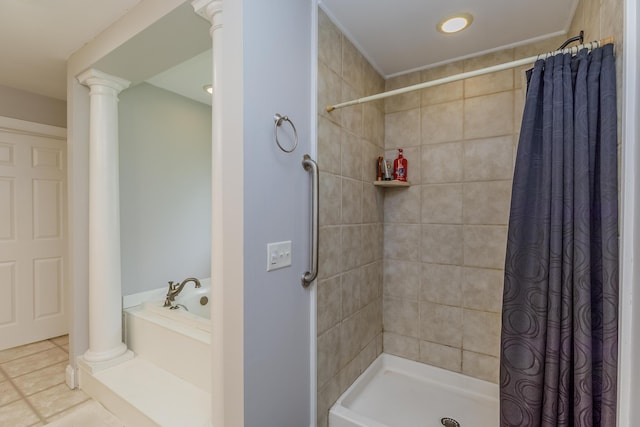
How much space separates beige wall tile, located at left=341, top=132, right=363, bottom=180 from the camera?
67.8 inches

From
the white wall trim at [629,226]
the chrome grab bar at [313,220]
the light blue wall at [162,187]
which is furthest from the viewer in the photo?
the light blue wall at [162,187]

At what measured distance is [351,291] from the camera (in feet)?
5.91

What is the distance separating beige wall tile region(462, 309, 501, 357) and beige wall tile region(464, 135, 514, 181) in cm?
89

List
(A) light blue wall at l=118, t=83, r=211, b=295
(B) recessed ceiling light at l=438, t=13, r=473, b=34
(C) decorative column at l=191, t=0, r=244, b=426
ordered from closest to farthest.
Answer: (C) decorative column at l=191, t=0, r=244, b=426
(B) recessed ceiling light at l=438, t=13, r=473, b=34
(A) light blue wall at l=118, t=83, r=211, b=295

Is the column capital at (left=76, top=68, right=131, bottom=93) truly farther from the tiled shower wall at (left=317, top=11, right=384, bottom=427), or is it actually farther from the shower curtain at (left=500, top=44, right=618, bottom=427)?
the shower curtain at (left=500, top=44, right=618, bottom=427)

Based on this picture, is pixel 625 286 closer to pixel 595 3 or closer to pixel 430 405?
pixel 595 3

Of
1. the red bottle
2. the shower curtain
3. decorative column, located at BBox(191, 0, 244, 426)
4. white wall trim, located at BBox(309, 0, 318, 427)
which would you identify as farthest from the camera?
the red bottle

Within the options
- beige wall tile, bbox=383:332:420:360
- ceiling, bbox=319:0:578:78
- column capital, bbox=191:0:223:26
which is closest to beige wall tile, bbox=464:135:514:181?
ceiling, bbox=319:0:578:78

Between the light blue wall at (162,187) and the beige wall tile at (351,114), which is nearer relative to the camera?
the beige wall tile at (351,114)

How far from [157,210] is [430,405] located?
2.59 meters

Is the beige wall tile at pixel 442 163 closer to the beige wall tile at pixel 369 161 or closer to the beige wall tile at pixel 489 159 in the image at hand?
the beige wall tile at pixel 489 159

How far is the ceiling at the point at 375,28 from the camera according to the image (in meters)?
1.52

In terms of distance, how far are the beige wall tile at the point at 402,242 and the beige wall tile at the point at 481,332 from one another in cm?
51

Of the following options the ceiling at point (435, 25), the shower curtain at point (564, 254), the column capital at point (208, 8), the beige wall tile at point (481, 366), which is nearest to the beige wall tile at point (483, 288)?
the beige wall tile at point (481, 366)
